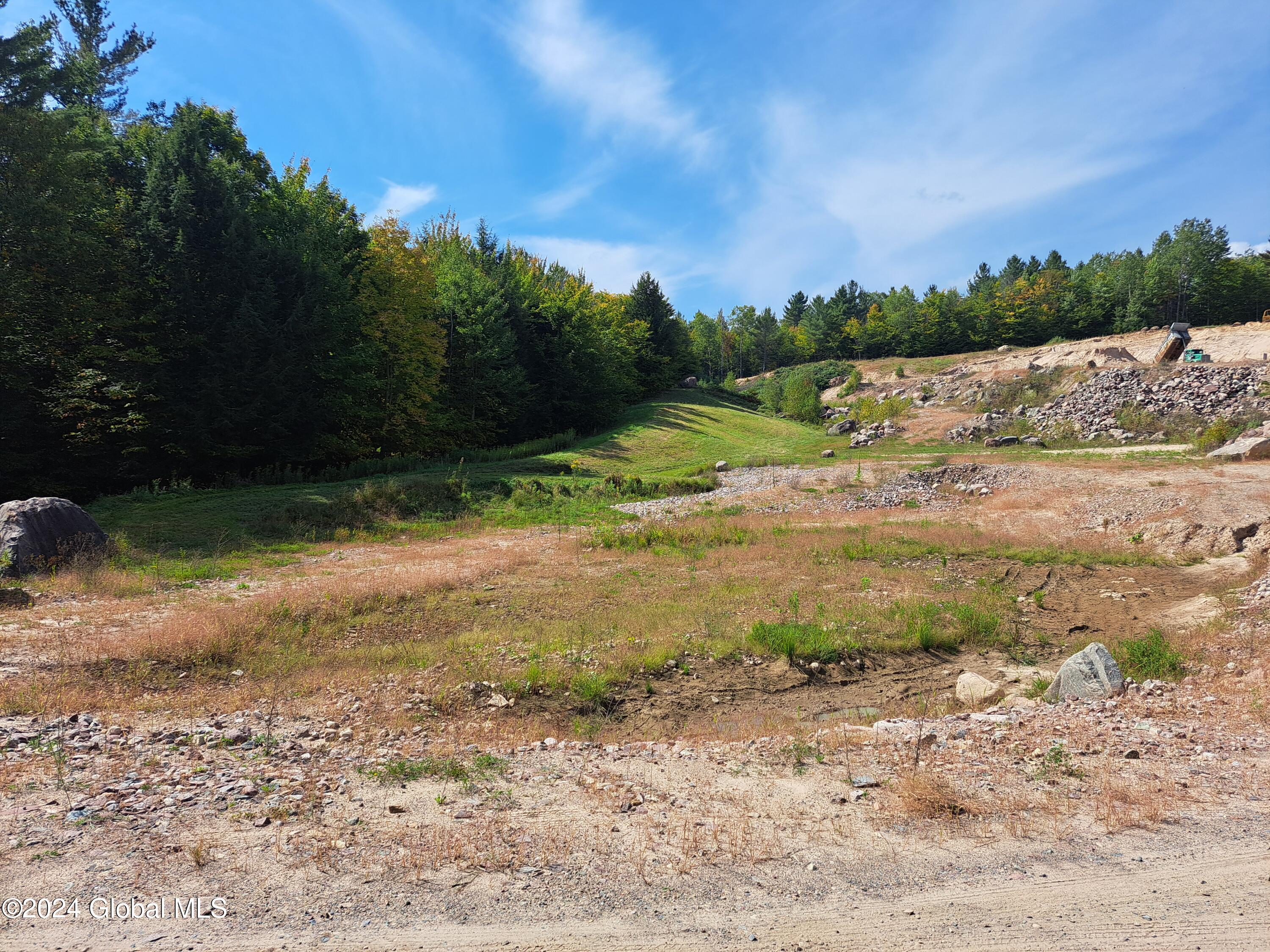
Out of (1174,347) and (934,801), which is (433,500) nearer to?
(934,801)

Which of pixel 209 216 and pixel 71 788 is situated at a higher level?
pixel 209 216

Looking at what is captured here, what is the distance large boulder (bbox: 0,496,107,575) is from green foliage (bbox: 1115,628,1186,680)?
19.0 m

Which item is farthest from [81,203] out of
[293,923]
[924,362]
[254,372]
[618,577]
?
[924,362]

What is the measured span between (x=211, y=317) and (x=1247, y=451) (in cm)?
3921

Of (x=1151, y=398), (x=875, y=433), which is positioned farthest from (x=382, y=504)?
(x=1151, y=398)

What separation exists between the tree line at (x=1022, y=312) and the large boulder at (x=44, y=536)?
7080cm

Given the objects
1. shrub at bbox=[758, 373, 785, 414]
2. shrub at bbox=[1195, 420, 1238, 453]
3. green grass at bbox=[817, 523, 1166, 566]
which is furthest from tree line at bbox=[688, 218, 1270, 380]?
green grass at bbox=[817, 523, 1166, 566]

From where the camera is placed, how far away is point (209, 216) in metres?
22.2

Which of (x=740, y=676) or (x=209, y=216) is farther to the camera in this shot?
(x=209, y=216)

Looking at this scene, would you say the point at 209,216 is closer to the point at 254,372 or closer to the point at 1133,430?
the point at 254,372

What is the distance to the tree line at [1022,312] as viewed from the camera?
68188 mm

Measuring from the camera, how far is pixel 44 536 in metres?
12.2

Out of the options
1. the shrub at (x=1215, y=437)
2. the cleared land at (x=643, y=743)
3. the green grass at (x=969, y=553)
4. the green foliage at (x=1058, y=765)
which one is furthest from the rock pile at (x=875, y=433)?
the green foliage at (x=1058, y=765)

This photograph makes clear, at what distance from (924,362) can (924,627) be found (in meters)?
69.4
